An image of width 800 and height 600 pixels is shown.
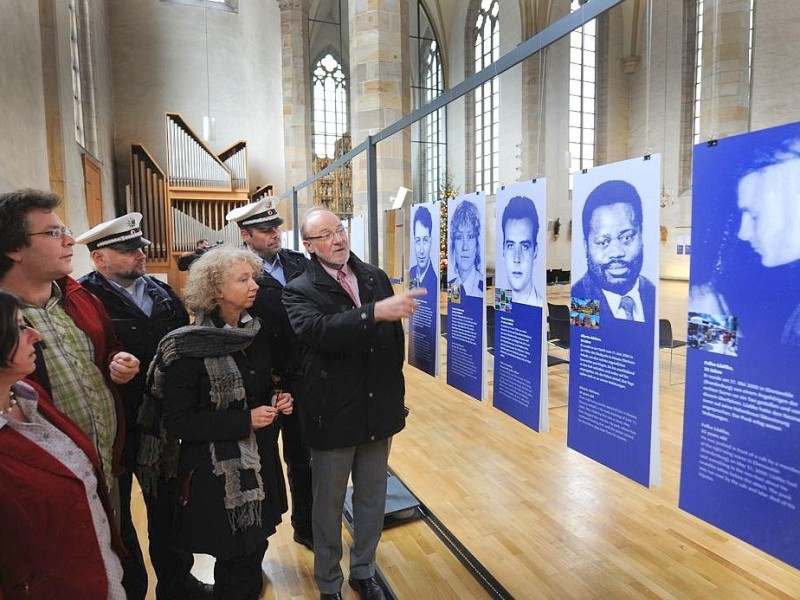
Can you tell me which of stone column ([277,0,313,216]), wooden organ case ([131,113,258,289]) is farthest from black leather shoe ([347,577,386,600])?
stone column ([277,0,313,216])

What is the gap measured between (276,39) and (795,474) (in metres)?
15.6

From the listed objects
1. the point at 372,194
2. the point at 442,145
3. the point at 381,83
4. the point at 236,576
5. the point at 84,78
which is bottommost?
the point at 236,576

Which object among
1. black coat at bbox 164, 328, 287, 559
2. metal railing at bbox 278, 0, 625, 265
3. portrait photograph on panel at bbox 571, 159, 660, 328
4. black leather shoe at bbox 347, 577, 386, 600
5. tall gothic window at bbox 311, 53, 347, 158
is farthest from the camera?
tall gothic window at bbox 311, 53, 347, 158

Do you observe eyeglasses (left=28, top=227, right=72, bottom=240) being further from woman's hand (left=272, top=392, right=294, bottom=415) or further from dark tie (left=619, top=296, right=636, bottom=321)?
dark tie (left=619, top=296, right=636, bottom=321)

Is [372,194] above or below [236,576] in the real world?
above

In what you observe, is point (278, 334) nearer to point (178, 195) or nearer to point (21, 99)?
point (21, 99)

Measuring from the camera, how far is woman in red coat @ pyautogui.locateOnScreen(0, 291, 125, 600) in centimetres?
107

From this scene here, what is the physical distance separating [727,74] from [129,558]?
401 inches

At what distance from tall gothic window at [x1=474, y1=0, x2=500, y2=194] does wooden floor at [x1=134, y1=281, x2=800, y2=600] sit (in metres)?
13.8

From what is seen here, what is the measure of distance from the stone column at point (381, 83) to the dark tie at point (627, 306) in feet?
15.3

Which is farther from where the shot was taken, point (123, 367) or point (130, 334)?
point (130, 334)

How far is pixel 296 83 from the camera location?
43.5ft

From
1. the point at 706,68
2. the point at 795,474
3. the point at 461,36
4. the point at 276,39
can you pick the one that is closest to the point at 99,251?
the point at 795,474

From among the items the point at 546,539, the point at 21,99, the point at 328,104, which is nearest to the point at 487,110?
the point at 328,104
